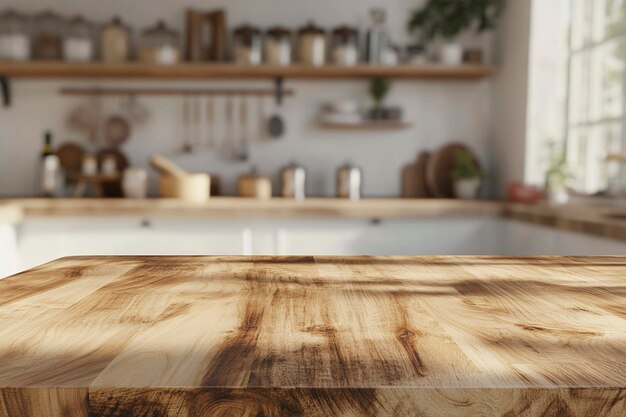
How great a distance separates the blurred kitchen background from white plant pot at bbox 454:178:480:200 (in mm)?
15

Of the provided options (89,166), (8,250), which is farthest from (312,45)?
(8,250)

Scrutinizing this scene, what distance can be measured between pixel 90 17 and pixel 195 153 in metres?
0.97

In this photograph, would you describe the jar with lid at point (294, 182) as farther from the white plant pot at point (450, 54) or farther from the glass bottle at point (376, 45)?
the white plant pot at point (450, 54)

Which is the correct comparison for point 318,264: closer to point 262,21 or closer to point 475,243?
point 475,243

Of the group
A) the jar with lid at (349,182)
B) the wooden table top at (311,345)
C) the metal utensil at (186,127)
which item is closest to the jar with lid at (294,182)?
the jar with lid at (349,182)

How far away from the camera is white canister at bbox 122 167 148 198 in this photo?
3277mm

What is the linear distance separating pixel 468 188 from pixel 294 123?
1.06 metres

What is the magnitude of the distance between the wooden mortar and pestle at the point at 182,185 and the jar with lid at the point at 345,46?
3.26 feet

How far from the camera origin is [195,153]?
363 centimetres

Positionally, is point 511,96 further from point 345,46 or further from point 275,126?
point 275,126

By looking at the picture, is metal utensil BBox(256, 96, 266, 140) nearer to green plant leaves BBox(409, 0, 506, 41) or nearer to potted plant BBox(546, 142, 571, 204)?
green plant leaves BBox(409, 0, 506, 41)

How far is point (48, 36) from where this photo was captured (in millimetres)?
3434

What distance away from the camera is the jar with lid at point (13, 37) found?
3340 millimetres

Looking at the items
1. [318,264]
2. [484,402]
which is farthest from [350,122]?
[484,402]
